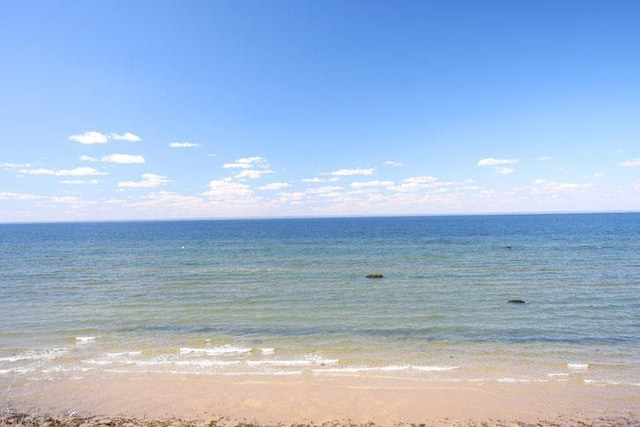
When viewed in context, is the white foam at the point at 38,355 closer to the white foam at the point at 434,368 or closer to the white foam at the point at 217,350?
the white foam at the point at 217,350

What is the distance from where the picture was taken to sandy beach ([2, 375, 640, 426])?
11.5 m

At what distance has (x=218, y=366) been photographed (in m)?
16.0

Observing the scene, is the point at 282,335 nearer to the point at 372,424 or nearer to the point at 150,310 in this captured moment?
the point at 372,424

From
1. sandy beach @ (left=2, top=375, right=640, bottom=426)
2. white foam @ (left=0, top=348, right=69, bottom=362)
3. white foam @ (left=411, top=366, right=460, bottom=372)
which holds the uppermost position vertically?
white foam @ (left=0, top=348, right=69, bottom=362)

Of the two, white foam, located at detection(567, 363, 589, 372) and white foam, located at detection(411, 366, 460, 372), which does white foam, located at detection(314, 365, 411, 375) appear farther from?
white foam, located at detection(567, 363, 589, 372)

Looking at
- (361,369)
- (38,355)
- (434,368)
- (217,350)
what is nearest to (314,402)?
(361,369)

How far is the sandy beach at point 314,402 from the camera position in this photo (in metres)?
11.5

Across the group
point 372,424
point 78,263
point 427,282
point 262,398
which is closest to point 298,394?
point 262,398

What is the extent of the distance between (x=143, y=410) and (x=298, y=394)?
5.15m

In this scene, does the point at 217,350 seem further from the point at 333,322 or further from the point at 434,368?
the point at 434,368

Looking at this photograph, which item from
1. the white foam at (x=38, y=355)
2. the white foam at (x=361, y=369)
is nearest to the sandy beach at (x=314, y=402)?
the white foam at (x=361, y=369)

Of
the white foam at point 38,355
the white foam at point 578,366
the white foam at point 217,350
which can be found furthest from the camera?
the white foam at point 217,350

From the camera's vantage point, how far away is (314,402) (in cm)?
1269

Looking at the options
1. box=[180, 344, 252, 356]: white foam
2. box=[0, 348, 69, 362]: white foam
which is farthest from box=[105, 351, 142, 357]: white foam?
box=[0, 348, 69, 362]: white foam
